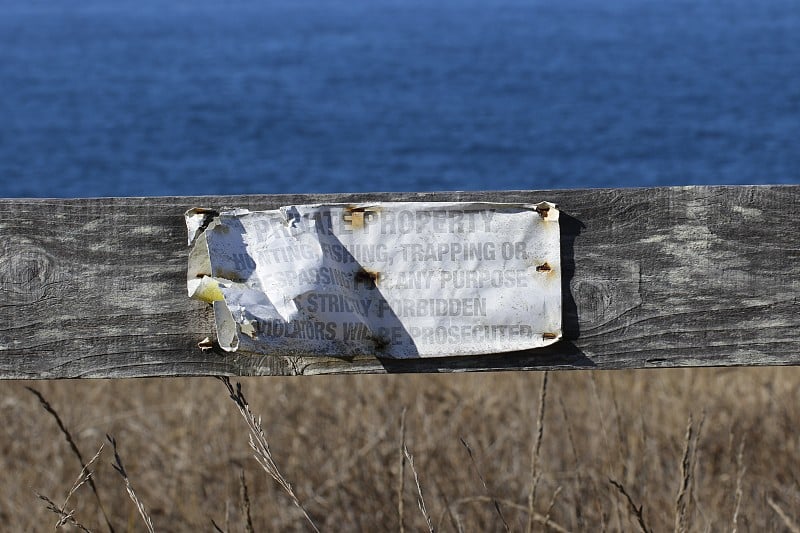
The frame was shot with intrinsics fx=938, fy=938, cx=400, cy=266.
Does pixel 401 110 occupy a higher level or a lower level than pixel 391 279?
higher

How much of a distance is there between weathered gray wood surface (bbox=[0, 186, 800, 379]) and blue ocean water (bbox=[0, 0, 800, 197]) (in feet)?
46.8

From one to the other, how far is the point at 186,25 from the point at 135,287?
6749cm

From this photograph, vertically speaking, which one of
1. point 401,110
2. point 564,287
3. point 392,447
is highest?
point 401,110

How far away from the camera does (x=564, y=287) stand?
4.38ft

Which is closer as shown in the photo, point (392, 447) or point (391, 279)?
point (391, 279)

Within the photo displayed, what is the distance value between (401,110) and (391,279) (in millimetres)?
25565

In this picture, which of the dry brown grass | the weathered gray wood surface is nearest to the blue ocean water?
the dry brown grass

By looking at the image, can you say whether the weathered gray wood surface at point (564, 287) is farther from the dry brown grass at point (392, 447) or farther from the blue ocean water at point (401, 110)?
the blue ocean water at point (401, 110)

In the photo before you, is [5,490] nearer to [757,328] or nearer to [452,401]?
[452,401]

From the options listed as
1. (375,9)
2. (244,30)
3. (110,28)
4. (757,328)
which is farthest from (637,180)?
(375,9)

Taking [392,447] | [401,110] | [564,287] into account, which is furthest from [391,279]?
[401,110]

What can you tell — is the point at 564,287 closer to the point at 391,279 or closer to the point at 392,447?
the point at 391,279

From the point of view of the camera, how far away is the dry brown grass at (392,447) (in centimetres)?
350

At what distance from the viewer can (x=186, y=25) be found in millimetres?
65125
